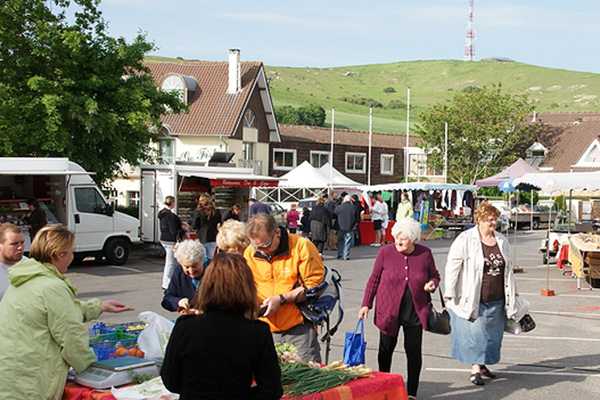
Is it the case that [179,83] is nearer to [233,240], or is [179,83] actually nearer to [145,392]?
[233,240]

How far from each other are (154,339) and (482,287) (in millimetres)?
3689

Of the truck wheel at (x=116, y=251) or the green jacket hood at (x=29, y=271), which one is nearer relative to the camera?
the green jacket hood at (x=29, y=271)

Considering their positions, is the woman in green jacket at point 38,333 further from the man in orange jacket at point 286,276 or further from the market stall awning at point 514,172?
the market stall awning at point 514,172

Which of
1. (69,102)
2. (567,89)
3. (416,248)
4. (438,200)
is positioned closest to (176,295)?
(416,248)

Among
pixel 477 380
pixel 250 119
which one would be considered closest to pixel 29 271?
pixel 477 380

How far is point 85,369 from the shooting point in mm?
4773

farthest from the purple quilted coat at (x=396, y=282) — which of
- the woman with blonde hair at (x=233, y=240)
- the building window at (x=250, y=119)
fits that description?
the building window at (x=250, y=119)

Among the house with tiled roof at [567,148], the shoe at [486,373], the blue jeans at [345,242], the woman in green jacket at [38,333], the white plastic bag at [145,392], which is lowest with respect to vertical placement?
the shoe at [486,373]

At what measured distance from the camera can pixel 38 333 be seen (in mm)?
4332

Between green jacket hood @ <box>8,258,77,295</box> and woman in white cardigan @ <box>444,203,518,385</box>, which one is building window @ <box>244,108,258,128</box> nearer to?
woman in white cardigan @ <box>444,203,518,385</box>

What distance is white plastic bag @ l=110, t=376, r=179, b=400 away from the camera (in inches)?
180

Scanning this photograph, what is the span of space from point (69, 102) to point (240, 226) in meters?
→ 13.9

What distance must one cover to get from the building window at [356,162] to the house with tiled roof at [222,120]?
8463 millimetres

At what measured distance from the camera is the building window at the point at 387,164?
55.4 metres
